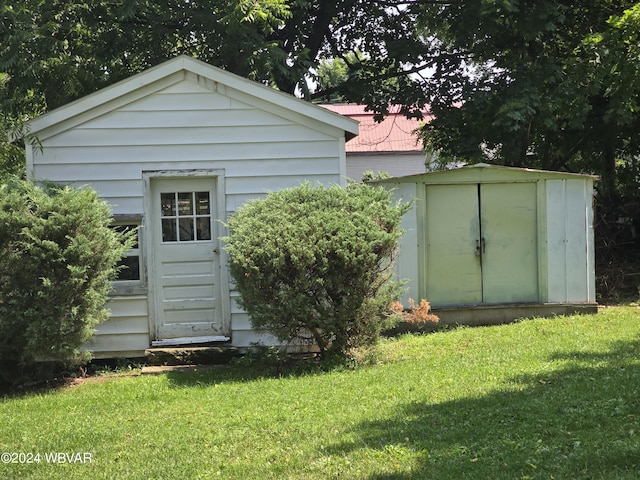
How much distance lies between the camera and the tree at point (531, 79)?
39.3 ft

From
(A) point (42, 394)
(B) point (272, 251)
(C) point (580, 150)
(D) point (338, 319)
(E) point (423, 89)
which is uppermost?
(E) point (423, 89)

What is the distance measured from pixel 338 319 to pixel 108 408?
99.2 inches

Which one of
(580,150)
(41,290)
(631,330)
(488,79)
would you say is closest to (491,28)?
(488,79)

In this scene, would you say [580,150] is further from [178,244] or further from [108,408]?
[108,408]

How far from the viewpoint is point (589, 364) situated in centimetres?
661

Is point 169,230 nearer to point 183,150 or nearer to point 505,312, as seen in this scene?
point 183,150

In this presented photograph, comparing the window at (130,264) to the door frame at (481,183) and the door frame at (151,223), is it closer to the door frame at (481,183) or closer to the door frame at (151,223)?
the door frame at (151,223)

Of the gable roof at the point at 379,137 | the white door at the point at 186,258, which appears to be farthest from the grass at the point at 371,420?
the gable roof at the point at 379,137

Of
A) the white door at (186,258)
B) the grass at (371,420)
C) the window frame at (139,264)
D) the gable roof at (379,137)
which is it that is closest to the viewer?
the grass at (371,420)

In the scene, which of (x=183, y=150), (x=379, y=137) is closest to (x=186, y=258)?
(x=183, y=150)

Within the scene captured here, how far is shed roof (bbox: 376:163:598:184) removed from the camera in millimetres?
9836

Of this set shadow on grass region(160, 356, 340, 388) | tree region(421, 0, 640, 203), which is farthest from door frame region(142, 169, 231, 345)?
tree region(421, 0, 640, 203)

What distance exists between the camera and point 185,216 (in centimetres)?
873

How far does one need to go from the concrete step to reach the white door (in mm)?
362
